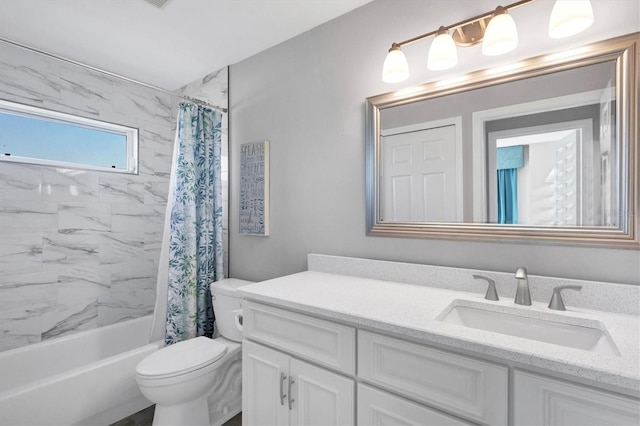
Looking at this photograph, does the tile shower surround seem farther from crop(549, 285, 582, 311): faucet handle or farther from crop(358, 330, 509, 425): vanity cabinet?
crop(549, 285, 582, 311): faucet handle

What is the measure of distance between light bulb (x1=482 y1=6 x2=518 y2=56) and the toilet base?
226 cm

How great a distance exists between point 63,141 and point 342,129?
84.8 inches

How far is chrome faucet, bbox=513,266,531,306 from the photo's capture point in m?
1.17

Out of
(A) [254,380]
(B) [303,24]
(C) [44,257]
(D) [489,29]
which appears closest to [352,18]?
(B) [303,24]

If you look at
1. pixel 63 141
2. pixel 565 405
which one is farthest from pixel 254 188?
pixel 565 405

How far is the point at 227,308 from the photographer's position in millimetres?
2051

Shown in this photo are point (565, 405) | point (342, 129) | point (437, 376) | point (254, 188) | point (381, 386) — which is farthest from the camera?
point (254, 188)

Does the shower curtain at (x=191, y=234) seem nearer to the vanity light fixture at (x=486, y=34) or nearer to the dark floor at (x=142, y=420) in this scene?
the dark floor at (x=142, y=420)

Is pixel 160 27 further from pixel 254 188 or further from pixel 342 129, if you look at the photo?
pixel 342 129

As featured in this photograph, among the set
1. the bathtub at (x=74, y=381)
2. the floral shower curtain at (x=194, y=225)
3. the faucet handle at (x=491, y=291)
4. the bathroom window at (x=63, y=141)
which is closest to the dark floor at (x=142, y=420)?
the bathtub at (x=74, y=381)

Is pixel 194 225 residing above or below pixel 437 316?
above

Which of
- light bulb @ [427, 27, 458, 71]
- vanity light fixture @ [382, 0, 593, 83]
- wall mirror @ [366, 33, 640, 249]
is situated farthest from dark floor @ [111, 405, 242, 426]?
light bulb @ [427, 27, 458, 71]

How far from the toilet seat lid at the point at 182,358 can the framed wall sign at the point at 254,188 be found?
0.78m

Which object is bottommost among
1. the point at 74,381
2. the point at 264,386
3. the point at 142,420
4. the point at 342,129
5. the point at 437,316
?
the point at 142,420
